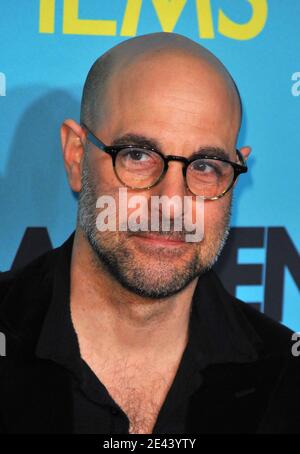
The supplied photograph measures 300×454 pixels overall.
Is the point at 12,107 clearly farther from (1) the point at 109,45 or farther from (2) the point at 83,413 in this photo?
(2) the point at 83,413

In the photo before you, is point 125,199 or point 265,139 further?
point 265,139

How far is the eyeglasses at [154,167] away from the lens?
1.48 metres

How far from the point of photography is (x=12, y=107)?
6.03 feet

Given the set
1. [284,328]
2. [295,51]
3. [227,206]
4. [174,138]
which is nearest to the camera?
[174,138]

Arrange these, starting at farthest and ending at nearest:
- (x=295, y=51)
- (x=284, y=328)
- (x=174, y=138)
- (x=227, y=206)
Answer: (x=295, y=51)
(x=284, y=328)
(x=227, y=206)
(x=174, y=138)

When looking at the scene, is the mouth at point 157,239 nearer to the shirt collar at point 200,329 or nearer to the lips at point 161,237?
the lips at point 161,237

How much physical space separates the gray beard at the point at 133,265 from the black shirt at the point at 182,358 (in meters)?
0.14

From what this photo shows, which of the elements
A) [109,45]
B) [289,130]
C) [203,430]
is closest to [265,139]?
[289,130]

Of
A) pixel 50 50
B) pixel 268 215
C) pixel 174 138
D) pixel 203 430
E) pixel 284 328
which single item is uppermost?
pixel 50 50

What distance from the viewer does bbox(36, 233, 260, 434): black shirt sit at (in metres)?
1.49

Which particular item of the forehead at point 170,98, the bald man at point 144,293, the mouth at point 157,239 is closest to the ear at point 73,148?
the bald man at point 144,293

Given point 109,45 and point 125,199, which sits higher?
point 109,45

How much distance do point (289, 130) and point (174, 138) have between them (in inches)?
21.6

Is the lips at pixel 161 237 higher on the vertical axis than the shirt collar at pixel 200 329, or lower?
higher
